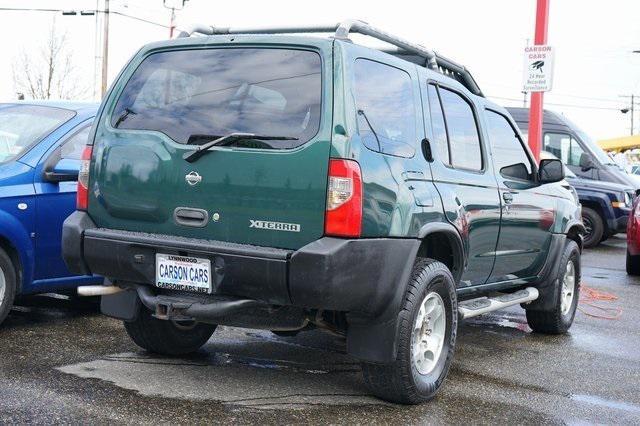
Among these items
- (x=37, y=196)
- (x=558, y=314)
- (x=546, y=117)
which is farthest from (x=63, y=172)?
(x=546, y=117)

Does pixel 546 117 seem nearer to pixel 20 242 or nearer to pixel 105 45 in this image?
pixel 20 242

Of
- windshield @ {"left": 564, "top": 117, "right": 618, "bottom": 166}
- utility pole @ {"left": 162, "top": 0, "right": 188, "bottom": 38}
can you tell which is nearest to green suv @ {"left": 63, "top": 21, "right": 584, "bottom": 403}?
windshield @ {"left": 564, "top": 117, "right": 618, "bottom": 166}

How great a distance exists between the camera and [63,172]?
5.99 m

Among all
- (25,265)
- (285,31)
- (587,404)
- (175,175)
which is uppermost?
(285,31)

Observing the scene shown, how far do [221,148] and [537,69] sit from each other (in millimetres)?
8611

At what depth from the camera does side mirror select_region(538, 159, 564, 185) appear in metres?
6.41

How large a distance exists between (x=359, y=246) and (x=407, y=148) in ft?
2.53

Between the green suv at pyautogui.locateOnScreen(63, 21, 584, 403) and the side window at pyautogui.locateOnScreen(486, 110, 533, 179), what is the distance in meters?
0.85

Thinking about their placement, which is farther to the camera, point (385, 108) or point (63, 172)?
point (63, 172)

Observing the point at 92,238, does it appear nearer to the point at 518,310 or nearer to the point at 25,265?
the point at 25,265

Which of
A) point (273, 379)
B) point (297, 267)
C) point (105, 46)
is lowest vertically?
point (273, 379)

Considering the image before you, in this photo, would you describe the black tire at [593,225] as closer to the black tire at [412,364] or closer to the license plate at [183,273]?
the black tire at [412,364]

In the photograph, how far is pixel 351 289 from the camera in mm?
4125

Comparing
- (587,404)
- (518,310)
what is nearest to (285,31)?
(587,404)
